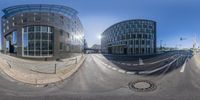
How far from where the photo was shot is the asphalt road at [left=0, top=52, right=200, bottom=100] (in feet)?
19.0

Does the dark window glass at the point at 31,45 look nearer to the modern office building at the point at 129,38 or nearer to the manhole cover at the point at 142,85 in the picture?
the modern office building at the point at 129,38

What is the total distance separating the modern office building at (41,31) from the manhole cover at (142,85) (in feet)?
9.62

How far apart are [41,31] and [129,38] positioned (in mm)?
3159

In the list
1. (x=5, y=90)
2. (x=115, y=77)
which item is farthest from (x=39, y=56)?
(x=115, y=77)

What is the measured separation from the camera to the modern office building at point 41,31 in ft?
17.3

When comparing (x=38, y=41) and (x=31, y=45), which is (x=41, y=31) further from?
(x=31, y=45)

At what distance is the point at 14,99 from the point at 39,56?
1870mm

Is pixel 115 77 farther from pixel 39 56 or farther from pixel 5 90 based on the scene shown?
pixel 5 90

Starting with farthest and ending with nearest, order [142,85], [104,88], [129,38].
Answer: [142,85], [104,88], [129,38]

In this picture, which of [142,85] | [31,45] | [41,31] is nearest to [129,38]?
[142,85]

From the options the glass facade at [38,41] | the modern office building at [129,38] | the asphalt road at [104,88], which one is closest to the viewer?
the glass facade at [38,41]

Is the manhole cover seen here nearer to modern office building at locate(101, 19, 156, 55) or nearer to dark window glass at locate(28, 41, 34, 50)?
modern office building at locate(101, 19, 156, 55)

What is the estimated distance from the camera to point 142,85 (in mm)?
7039

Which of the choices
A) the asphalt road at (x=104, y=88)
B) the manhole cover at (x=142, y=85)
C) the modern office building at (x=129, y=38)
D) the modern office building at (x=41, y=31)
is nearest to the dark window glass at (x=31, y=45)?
the modern office building at (x=41, y=31)
